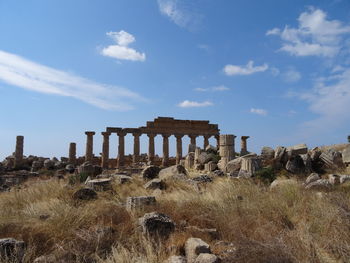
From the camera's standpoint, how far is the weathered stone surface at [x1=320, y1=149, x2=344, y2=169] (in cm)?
1474

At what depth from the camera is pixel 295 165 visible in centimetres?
1430

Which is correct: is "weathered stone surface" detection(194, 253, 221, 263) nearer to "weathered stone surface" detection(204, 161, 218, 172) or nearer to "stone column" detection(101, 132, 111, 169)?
"weathered stone surface" detection(204, 161, 218, 172)

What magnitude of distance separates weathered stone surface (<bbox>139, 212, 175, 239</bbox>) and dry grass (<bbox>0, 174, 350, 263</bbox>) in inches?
6.5

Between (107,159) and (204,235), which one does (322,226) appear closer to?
(204,235)

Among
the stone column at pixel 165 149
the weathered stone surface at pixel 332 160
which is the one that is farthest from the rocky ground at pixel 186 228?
the stone column at pixel 165 149

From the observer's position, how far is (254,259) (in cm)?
370

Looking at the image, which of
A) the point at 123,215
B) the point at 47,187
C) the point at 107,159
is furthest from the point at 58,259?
the point at 107,159

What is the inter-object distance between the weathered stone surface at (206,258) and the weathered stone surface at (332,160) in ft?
41.4

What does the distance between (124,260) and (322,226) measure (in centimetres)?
311

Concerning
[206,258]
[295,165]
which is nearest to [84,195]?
[206,258]

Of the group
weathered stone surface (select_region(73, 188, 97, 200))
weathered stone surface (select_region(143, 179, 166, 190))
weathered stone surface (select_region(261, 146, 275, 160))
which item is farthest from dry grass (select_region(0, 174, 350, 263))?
weathered stone surface (select_region(261, 146, 275, 160))

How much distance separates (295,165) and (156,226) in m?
10.8

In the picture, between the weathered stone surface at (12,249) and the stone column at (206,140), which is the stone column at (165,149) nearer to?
the stone column at (206,140)

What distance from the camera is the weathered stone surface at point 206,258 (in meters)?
3.85
